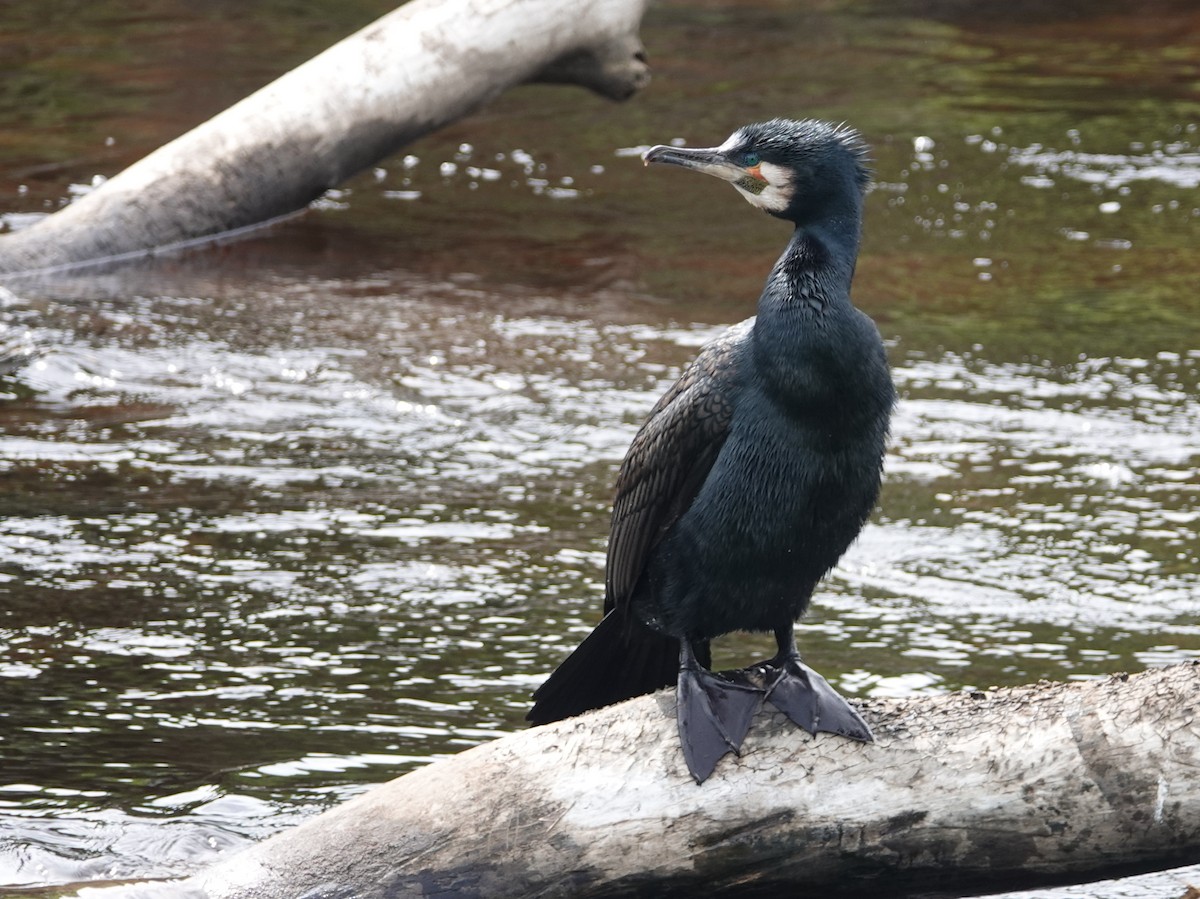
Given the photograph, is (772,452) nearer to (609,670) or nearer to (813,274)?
(813,274)

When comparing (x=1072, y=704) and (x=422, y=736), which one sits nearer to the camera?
(x=1072, y=704)

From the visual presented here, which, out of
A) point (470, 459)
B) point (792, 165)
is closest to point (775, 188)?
point (792, 165)

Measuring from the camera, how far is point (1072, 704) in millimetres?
3055

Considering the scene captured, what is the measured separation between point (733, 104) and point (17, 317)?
5064 mm

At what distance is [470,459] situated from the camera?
597cm

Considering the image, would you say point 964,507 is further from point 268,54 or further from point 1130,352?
point 268,54

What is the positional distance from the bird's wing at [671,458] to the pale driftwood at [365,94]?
5.13m

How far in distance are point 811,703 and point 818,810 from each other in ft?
0.71

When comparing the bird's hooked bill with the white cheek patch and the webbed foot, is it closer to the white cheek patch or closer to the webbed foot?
the white cheek patch

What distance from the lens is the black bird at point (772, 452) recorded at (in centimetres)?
307

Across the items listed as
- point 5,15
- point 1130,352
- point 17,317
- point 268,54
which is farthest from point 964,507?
point 5,15

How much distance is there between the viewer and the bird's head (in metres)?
3.11

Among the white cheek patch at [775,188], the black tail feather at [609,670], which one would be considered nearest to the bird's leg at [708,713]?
the black tail feather at [609,670]

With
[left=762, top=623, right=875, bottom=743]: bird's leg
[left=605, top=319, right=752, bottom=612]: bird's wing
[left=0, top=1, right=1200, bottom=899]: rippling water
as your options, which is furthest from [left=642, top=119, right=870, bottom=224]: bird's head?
[left=0, top=1, right=1200, bottom=899]: rippling water
